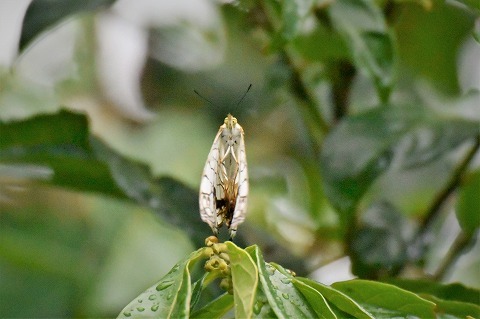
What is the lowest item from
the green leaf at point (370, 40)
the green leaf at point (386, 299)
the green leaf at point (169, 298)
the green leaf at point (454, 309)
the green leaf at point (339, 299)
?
the green leaf at point (454, 309)

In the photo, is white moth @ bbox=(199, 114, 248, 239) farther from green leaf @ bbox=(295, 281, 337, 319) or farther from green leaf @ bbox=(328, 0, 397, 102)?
green leaf @ bbox=(328, 0, 397, 102)

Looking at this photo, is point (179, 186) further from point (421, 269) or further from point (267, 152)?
point (267, 152)

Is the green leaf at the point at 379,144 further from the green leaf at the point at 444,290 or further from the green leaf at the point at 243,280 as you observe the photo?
the green leaf at the point at 243,280

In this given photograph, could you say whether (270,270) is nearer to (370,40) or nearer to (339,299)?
(339,299)

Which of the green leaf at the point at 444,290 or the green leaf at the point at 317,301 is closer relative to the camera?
the green leaf at the point at 317,301

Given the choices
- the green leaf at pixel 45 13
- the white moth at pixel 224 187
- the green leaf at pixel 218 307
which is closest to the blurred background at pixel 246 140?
Answer: the green leaf at pixel 45 13

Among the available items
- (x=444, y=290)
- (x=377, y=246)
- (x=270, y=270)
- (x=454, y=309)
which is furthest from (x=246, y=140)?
(x=270, y=270)
